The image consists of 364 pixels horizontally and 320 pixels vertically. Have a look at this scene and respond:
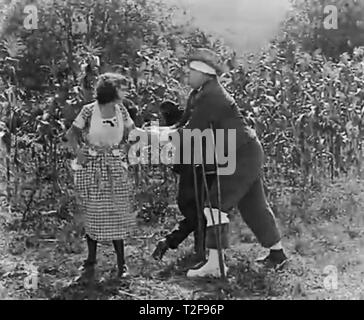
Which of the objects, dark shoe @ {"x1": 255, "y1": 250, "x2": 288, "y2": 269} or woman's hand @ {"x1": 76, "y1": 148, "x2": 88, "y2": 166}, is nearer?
woman's hand @ {"x1": 76, "y1": 148, "x2": 88, "y2": 166}

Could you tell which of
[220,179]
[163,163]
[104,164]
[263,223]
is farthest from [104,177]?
[263,223]

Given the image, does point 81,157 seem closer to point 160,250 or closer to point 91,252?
Answer: point 91,252

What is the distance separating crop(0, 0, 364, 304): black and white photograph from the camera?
112 inches

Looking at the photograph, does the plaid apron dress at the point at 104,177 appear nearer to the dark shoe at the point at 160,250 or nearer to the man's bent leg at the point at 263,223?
the dark shoe at the point at 160,250

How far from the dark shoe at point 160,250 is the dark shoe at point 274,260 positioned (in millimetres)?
346

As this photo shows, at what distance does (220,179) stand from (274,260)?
38cm

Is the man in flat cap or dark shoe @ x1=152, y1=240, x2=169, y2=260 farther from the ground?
the man in flat cap

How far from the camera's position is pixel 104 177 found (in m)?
2.84

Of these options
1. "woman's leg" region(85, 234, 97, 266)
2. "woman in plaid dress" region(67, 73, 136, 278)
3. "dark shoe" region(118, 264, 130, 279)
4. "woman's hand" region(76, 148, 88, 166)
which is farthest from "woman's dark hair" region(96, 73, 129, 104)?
"dark shoe" region(118, 264, 130, 279)

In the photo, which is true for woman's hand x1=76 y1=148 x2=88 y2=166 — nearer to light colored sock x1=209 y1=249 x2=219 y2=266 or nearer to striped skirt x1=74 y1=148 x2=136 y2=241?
striped skirt x1=74 y1=148 x2=136 y2=241

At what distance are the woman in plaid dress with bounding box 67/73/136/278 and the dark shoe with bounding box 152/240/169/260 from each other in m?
0.13

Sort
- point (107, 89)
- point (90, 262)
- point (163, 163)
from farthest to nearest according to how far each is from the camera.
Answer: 1. point (163, 163)
2. point (90, 262)
3. point (107, 89)

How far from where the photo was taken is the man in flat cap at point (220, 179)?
9.33 ft
